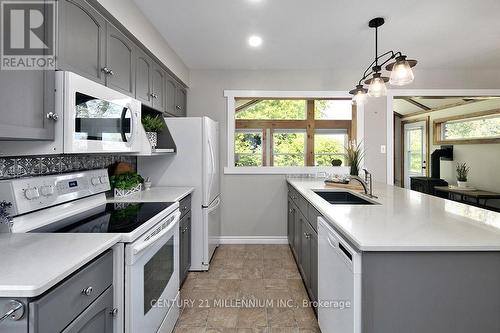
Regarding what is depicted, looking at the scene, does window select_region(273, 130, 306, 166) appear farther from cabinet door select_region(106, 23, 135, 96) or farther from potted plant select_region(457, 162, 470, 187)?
cabinet door select_region(106, 23, 135, 96)

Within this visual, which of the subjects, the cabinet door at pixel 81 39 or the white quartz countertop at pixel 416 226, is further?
the cabinet door at pixel 81 39

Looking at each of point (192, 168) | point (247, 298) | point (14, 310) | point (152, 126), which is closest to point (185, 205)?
point (192, 168)

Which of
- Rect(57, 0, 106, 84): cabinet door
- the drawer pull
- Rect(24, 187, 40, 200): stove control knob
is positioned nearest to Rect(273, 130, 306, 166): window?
Rect(57, 0, 106, 84): cabinet door

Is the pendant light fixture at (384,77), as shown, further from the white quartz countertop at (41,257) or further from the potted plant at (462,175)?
the potted plant at (462,175)

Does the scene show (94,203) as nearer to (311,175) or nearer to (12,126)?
(12,126)

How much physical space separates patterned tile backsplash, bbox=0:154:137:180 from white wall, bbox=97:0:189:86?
102cm

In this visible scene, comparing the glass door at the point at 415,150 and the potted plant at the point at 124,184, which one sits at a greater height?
the glass door at the point at 415,150

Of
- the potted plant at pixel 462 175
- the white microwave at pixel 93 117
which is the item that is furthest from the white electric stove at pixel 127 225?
the potted plant at pixel 462 175

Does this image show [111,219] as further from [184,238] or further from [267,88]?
[267,88]

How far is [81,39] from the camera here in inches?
58.7

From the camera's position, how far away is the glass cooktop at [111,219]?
1.36 metres

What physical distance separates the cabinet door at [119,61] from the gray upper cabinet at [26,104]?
53 centimetres

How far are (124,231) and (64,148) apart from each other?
0.50 m

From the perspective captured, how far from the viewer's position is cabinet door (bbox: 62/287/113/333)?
37.9 inches
